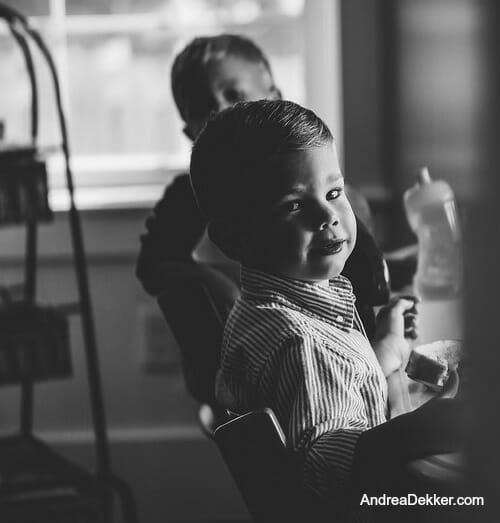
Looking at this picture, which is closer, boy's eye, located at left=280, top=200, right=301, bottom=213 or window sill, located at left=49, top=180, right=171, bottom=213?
boy's eye, located at left=280, top=200, right=301, bottom=213

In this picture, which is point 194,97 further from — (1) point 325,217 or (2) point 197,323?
(1) point 325,217

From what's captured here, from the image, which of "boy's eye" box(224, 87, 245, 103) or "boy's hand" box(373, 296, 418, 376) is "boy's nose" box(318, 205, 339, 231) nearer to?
"boy's hand" box(373, 296, 418, 376)

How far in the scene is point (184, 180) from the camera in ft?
4.91

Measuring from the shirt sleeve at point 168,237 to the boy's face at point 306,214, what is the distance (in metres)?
0.58

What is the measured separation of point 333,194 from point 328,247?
1.8 inches

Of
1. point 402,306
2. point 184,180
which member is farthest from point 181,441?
point 402,306

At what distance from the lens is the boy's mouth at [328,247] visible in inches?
30.0

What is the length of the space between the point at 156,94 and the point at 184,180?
1008 mm

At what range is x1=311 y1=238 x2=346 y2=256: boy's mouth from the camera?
76cm

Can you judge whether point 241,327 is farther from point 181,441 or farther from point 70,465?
point 181,441

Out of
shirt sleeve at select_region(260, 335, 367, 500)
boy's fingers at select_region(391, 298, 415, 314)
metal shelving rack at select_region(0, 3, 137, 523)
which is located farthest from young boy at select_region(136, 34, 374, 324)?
metal shelving rack at select_region(0, 3, 137, 523)

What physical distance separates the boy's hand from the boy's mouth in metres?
0.11

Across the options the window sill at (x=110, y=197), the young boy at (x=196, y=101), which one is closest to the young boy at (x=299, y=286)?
the young boy at (x=196, y=101)

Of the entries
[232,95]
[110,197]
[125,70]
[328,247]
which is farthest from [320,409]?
[125,70]
